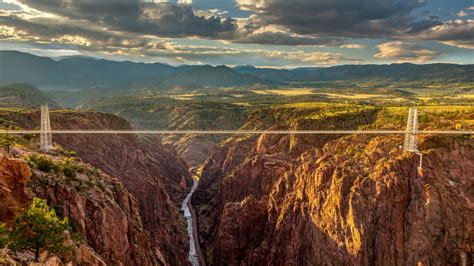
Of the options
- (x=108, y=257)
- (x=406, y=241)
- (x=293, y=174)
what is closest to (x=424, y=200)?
(x=406, y=241)

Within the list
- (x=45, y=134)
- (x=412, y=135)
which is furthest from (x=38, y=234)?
(x=412, y=135)

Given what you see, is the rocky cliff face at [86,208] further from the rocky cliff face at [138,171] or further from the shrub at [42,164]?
the rocky cliff face at [138,171]

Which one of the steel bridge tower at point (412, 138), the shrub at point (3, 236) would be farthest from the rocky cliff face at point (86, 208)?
the steel bridge tower at point (412, 138)

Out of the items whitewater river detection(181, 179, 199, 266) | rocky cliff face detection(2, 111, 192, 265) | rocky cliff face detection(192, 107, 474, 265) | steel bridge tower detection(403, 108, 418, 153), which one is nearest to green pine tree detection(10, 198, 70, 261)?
rocky cliff face detection(192, 107, 474, 265)

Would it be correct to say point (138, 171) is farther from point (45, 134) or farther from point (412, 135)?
point (412, 135)

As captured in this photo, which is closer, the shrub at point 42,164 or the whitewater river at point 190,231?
the shrub at point 42,164

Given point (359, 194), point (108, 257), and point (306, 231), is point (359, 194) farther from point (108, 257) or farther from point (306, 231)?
point (108, 257)
